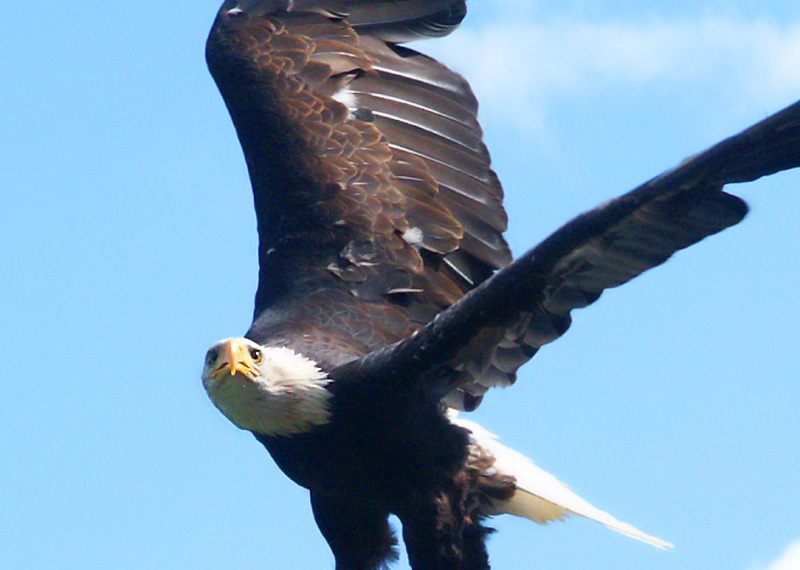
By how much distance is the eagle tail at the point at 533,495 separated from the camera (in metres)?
8.85

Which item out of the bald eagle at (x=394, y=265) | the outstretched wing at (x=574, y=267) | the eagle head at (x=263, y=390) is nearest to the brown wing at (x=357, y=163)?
the bald eagle at (x=394, y=265)

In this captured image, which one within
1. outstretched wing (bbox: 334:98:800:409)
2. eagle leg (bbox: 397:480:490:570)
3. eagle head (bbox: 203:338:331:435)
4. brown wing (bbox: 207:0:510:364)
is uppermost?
brown wing (bbox: 207:0:510:364)

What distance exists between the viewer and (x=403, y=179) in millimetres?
9703

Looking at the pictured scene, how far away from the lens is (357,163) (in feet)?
31.9

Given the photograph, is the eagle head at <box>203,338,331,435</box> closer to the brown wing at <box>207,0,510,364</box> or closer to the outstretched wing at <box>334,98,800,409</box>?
the outstretched wing at <box>334,98,800,409</box>

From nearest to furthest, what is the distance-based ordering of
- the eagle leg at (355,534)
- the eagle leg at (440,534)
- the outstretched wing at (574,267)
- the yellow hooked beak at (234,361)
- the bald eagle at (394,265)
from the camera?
the outstretched wing at (574,267), the bald eagle at (394,265), the yellow hooked beak at (234,361), the eagle leg at (440,534), the eagle leg at (355,534)

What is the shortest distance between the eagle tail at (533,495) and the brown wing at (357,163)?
64 cm

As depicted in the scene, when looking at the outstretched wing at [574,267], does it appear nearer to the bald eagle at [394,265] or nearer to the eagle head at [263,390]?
the bald eagle at [394,265]

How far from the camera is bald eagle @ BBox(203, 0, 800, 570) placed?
7.91 metres

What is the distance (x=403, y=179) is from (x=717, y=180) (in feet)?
7.72

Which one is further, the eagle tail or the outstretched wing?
the eagle tail

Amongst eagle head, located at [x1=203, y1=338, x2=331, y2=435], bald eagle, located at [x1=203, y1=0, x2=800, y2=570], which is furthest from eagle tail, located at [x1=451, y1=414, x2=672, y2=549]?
eagle head, located at [x1=203, y1=338, x2=331, y2=435]

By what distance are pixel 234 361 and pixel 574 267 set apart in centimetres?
133

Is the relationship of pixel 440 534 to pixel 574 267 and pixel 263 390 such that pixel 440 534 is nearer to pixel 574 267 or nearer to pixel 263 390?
pixel 263 390
